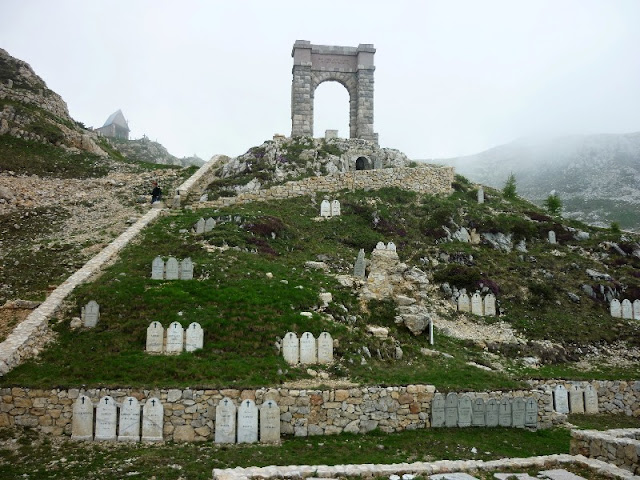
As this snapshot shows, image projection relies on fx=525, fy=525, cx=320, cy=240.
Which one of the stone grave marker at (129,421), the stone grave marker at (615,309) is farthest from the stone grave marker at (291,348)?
the stone grave marker at (615,309)

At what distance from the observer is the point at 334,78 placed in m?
47.5

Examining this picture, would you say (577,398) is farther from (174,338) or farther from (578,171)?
(578,171)

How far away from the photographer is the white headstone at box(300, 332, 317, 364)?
18.3 metres

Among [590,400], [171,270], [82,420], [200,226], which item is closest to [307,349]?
[82,420]

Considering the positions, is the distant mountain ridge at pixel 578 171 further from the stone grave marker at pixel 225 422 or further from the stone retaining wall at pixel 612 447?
the stone grave marker at pixel 225 422

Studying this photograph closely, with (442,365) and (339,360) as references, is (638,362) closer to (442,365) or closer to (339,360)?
(442,365)

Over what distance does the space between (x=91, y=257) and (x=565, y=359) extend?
74.9ft

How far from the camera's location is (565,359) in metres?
23.9

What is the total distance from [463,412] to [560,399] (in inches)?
246

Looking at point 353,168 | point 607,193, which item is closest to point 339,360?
point 353,168

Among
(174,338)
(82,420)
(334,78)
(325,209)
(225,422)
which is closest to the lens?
(82,420)

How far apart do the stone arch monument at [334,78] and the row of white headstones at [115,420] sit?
33.9 meters

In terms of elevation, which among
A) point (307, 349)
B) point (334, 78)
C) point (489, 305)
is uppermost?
point (334, 78)

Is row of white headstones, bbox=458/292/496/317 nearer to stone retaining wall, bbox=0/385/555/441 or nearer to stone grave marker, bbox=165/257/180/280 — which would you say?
Answer: stone retaining wall, bbox=0/385/555/441
